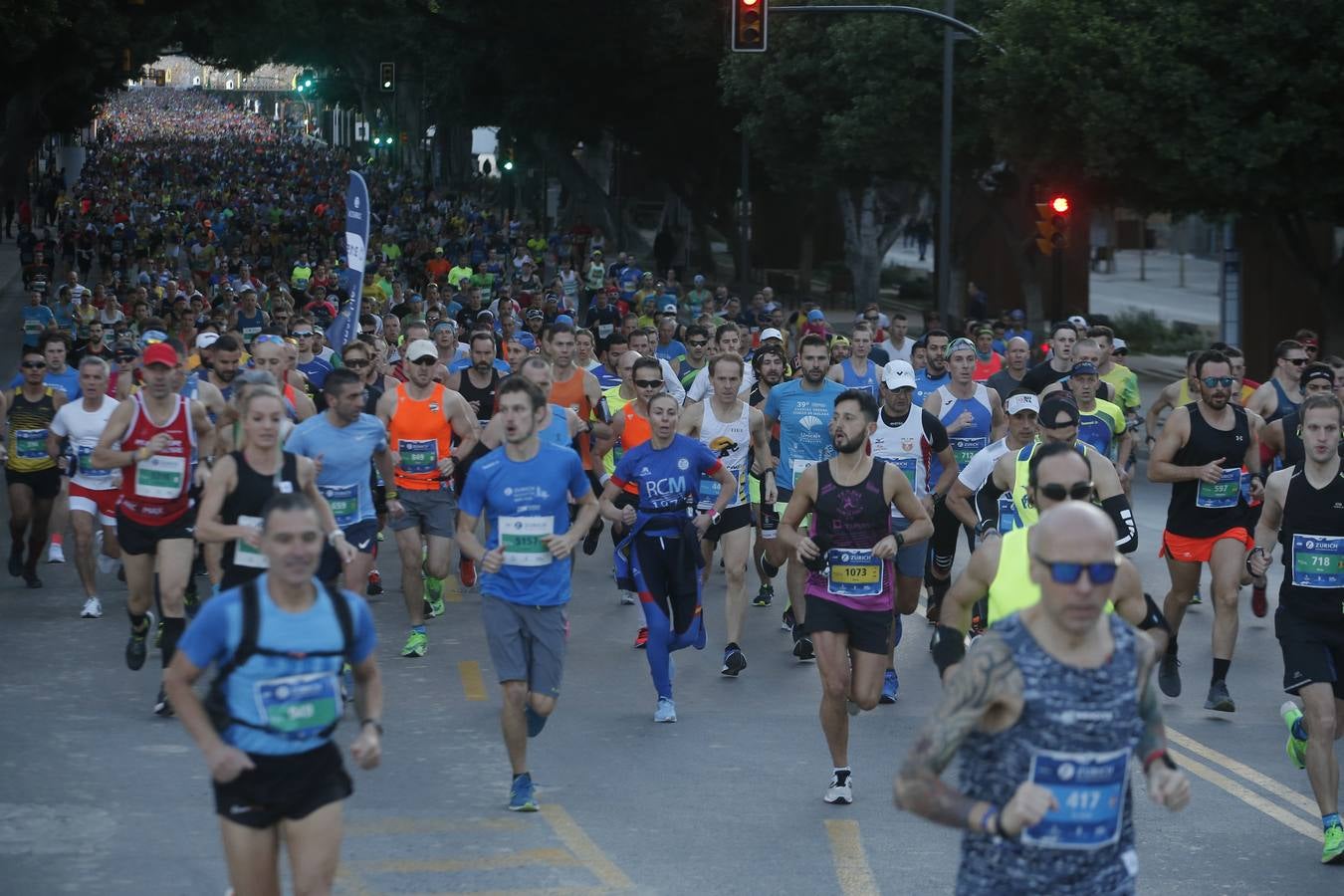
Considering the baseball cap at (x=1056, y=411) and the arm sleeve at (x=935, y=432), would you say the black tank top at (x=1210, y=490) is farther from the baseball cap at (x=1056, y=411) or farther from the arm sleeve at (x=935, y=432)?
the baseball cap at (x=1056, y=411)

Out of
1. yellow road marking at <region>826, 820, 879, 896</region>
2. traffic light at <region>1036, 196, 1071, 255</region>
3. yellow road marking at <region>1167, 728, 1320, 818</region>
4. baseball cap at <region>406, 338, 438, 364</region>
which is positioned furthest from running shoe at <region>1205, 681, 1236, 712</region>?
traffic light at <region>1036, 196, 1071, 255</region>

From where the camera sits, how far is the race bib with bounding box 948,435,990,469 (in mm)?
13703

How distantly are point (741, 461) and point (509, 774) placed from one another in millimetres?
3850

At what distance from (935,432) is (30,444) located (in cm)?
664

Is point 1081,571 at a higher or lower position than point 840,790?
higher

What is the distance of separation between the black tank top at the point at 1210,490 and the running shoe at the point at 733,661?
257cm

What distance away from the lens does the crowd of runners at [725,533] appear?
501 centimetres

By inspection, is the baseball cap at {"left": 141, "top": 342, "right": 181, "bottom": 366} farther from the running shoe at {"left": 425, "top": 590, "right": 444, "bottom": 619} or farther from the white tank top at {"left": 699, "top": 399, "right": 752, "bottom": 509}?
the running shoe at {"left": 425, "top": 590, "right": 444, "bottom": 619}

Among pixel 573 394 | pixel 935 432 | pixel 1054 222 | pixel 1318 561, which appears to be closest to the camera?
pixel 1318 561

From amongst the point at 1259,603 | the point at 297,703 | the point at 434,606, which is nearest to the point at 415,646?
the point at 434,606

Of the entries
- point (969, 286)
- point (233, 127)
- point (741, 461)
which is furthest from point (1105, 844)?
point (233, 127)

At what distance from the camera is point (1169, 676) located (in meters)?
11.4

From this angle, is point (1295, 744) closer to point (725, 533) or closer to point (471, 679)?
point (725, 533)

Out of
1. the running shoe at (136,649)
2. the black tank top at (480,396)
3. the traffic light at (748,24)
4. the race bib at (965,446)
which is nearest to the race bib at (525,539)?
the running shoe at (136,649)
